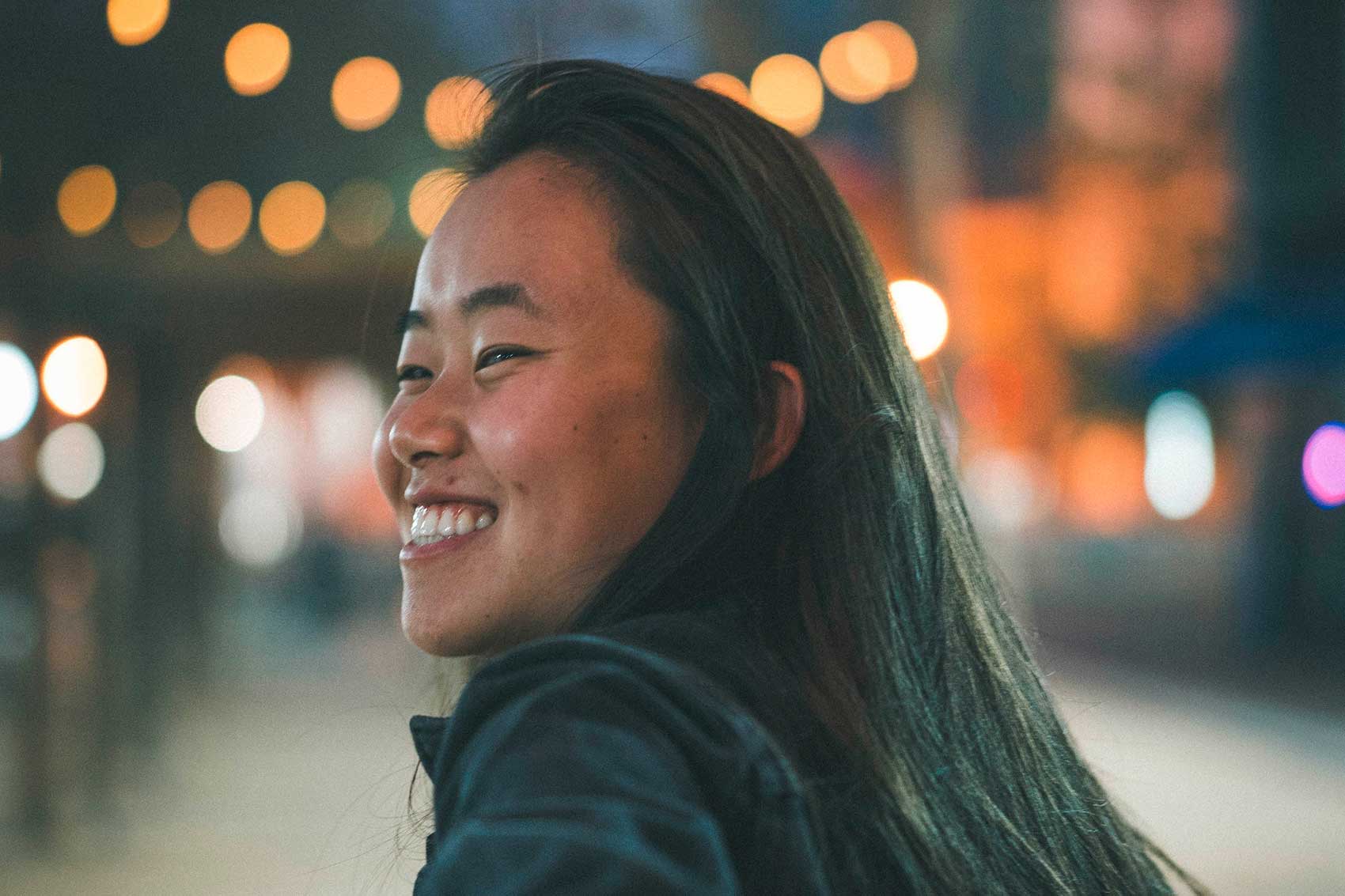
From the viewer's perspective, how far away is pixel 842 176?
10.0 m

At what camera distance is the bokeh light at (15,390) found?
6281mm

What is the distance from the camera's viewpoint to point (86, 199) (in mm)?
6727

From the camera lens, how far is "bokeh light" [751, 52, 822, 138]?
6371mm

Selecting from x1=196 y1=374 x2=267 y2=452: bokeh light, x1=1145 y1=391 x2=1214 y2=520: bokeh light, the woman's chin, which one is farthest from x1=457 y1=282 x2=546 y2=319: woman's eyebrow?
Answer: x1=1145 y1=391 x2=1214 y2=520: bokeh light

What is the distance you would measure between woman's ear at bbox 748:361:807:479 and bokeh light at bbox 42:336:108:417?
18.9 ft

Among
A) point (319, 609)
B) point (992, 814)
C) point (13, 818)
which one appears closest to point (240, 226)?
point (13, 818)

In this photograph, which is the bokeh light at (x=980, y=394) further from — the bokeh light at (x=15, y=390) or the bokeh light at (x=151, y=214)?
the bokeh light at (x=151, y=214)

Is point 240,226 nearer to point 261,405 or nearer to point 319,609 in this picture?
point 319,609

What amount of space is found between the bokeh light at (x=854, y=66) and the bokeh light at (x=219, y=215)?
3868mm

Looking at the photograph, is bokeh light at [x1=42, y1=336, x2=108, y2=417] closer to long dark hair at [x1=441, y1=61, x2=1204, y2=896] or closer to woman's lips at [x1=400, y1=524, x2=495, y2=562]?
woman's lips at [x1=400, y1=524, x2=495, y2=562]

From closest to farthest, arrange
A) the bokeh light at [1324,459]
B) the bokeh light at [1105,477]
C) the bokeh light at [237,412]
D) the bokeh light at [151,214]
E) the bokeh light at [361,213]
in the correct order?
the bokeh light at [151,214] → the bokeh light at [361,213] → the bokeh light at [1324,459] → the bokeh light at [237,412] → the bokeh light at [1105,477]

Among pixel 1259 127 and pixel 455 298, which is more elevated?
pixel 1259 127

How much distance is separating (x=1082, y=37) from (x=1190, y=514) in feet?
79.8

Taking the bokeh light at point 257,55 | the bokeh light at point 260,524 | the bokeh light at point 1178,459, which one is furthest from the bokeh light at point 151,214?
the bokeh light at point 1178,459
